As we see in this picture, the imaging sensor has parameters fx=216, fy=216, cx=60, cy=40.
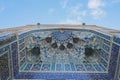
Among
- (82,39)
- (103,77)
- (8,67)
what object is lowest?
(103,77)

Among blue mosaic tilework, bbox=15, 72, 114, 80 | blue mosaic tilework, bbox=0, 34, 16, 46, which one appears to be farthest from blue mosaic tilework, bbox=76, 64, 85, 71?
blue mosaic tilework, bbox=0, 34, 16, 46

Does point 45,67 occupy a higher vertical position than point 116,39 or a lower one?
lower

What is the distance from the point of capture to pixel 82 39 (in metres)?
6.41

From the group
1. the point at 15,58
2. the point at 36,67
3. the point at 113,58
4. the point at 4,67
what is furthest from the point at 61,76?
the point at 4,67

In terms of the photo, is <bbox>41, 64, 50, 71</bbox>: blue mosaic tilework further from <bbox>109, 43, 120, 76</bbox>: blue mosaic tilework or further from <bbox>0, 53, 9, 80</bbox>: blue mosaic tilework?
<bbox>109, 43, 120, 76</bbox>: blue mosaic tilework

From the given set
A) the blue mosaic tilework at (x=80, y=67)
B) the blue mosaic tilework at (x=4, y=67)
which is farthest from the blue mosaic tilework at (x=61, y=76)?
the blue mosaic tilework at (x=4, y=67)

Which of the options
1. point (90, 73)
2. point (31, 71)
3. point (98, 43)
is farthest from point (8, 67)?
point (98, 43)

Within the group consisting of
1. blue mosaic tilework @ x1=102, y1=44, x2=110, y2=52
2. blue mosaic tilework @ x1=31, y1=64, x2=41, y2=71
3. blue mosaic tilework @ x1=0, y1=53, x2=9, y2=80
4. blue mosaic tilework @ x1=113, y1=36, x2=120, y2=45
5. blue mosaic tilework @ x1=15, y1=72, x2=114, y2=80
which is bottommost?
blue mosaic tilework @ x1=15, y1=72, x2=114, y2=80

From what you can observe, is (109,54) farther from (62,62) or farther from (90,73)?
(62,62)

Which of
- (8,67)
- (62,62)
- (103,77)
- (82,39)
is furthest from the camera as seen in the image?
(82,39)

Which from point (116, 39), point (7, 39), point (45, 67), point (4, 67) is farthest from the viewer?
point (45, 67)

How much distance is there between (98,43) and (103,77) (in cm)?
135

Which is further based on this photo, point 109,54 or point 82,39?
point 82,39

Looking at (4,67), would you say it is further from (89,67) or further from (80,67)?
(89,67)
